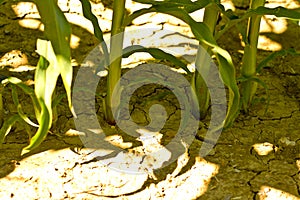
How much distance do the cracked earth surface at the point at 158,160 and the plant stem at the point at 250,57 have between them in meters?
0.07

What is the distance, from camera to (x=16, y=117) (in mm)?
1892

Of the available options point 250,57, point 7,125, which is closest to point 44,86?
point 7,125

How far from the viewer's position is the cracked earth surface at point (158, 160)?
6.20 ft

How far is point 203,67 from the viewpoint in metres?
2.13

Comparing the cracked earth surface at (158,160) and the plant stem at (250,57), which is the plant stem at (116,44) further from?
the plant stem at (250,57)

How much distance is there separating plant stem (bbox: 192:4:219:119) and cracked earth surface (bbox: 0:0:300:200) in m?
0.09

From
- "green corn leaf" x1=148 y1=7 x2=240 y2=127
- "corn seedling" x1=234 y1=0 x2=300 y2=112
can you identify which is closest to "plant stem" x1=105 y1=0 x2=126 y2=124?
"green corn leaf" x1=148 y1=7 x2=240 y2=127

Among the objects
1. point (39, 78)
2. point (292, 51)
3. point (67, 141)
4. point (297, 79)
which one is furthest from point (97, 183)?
point (297, 79)

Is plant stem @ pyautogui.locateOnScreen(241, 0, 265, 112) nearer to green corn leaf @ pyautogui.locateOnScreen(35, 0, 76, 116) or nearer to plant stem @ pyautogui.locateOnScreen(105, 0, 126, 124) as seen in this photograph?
plant stem @ pyautogui.locateOnScreen(105, 0, 126, 124)

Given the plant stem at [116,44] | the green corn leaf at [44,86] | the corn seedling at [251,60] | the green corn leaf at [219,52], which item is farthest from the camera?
the corn seedling at [251,60]

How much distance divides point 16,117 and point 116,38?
1.39 feet

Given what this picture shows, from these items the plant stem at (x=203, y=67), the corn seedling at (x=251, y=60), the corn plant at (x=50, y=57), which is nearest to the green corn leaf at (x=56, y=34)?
the corn plant at (x=50, y=57)

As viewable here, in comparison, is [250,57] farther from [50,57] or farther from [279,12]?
[50,57]

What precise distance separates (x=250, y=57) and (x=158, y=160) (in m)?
0.54
